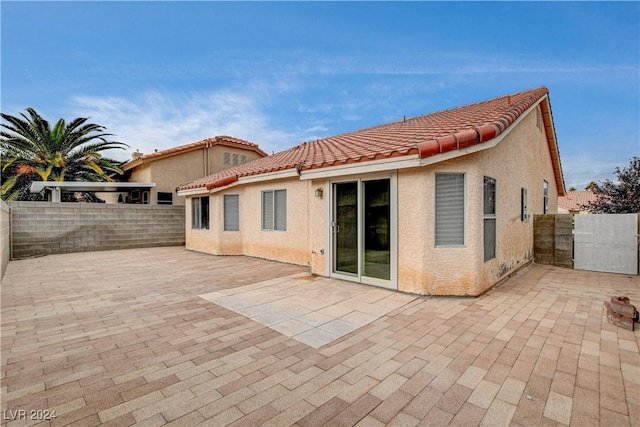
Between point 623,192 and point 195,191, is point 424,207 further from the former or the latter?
point 623,192

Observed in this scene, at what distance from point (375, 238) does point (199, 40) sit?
11720mm

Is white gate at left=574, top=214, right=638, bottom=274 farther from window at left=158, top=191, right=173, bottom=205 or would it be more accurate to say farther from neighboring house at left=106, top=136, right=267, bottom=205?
window at left=158, top=191, right=173, bottom=205

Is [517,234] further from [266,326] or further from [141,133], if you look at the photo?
[141,133]

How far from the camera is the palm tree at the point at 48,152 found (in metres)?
18.7

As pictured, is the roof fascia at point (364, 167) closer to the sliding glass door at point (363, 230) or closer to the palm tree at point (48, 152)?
the sliding glass door at point (363, 230)

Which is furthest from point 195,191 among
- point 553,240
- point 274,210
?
point 553,240

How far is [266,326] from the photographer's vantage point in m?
4.70

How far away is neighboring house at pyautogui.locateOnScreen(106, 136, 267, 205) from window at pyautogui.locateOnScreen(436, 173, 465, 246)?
17.3 m

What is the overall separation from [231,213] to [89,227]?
7.42 metres

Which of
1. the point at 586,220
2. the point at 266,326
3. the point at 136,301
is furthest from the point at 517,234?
the point at 136,301

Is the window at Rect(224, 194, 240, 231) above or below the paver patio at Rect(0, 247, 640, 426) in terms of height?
above

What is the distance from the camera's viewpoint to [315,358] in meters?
3.63

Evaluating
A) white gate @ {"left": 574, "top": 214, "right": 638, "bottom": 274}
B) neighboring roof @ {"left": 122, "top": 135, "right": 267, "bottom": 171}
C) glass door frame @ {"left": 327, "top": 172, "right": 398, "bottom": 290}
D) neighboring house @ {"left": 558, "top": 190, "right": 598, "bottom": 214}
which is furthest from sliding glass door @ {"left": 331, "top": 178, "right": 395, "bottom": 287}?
neighboring house @ {"left": 558, "top": 190, "right": 598, "bottom": 214}

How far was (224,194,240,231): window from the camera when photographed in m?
12.4
